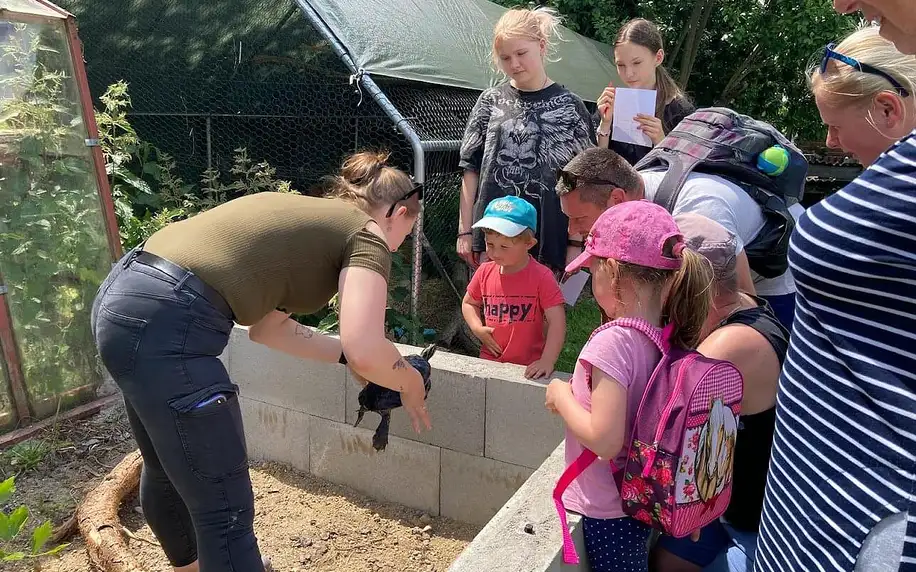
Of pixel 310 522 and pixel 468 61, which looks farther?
pixel 468 61

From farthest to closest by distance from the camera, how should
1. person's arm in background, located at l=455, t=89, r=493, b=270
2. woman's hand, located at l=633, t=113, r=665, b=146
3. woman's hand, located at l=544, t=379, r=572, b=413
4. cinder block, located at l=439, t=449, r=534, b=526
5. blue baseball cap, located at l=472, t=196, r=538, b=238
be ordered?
person's arm in background, located at l=455, t=89, r=493, b=270 < woman's hand, located at l=633, t=113, r=665, b=146 < blue baseball cap, located at l=472, t=196, r=538, b=238 < cinder block, located at l=439, t=449, r=534, b=526 < woman's hand, located at l=544, t=379, r=572, b=413

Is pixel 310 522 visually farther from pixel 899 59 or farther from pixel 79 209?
pixel 899 59

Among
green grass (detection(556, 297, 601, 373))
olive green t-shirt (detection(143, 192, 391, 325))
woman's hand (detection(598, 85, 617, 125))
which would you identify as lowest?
green grass (detection(556, 297, 601, 373))

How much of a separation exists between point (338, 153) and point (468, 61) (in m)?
1.56

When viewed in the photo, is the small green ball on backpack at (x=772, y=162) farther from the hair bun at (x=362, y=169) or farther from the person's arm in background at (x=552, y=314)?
the hair bun at (x=362, y=169)

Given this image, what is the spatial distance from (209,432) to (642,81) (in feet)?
8.37

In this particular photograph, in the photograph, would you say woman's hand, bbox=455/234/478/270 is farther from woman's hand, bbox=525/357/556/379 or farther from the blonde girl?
woman's hand, bbox=525/357/556/379

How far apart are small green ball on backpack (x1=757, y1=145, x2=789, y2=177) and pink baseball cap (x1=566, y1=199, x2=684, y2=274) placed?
0.72 metres

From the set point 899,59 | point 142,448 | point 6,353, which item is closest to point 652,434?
point 899,59

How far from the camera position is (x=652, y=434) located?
1.54 meters

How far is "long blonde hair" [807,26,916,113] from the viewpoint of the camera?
4.83 ft

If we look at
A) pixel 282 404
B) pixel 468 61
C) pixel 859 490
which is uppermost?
pixel 468 61

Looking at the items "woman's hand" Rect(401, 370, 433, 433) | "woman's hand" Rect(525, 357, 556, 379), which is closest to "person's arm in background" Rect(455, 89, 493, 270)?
"woman's hand" Rect(525, 357, 556, 379)

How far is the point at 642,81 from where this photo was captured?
10.9 ft
